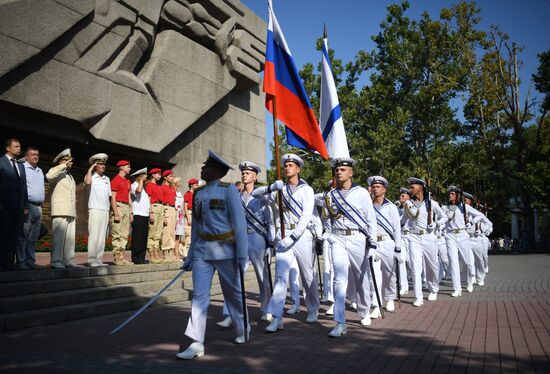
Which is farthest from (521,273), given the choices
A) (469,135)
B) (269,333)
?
(469,135)

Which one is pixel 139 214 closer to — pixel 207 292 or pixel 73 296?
pixel 73 296

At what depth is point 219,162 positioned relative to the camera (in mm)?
5863

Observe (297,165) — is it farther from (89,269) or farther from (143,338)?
(89,269)

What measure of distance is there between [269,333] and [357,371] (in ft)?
7.02

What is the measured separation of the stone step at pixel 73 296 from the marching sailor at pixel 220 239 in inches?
117

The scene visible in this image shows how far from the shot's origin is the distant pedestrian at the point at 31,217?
8.47m

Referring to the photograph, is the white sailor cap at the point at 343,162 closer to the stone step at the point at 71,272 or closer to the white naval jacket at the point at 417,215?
the white naval jacket at the point at 417,215

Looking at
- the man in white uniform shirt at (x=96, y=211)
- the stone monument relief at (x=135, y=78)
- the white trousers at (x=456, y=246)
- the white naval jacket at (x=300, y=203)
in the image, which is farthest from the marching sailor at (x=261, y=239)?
the stone monument relief at (x=135, y=78)

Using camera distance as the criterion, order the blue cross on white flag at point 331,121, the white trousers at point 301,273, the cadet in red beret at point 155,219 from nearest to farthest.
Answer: the white trousers at point 301,273 < the blue cross on white flag at point 331,121 < the cadet in red beret at point 155,219

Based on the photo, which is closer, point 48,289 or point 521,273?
point 48,289

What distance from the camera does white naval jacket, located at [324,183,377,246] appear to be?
23.2 ft

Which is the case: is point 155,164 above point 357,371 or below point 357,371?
above

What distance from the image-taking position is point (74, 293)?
7.96 m

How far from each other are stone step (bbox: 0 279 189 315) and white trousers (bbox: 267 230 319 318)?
129 inches
